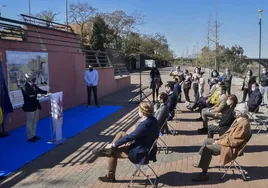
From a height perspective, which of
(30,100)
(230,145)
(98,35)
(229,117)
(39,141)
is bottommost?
(39,141)

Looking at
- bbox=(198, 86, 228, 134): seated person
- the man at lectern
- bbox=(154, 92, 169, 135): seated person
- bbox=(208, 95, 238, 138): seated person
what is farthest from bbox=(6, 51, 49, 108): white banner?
bbox=(208, 95, 238, 138): seated person

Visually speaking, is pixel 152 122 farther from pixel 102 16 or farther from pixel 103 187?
pixel 102 16

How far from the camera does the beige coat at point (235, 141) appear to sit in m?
5.18

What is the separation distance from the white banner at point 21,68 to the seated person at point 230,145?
637cm

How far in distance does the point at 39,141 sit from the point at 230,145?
16.5 feet

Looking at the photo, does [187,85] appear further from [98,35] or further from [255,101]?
[98,35]

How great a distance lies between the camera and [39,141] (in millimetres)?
8359

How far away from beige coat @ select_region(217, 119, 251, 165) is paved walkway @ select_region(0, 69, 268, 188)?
1.45 ft

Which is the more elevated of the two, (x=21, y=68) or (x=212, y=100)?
(x=21, y=68)

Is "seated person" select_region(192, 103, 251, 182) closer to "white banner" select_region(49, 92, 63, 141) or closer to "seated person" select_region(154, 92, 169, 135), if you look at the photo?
"seated person" select_region(154, 92, 169, 135)

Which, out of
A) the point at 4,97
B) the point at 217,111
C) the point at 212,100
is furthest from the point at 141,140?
the point at 212,100

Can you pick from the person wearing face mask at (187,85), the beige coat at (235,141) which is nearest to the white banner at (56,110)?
the beige coat at (235,141)

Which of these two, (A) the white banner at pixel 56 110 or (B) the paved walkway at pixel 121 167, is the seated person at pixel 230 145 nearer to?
(B) the paved walkway at pixel 121 167

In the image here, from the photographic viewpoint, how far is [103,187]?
5164mm
